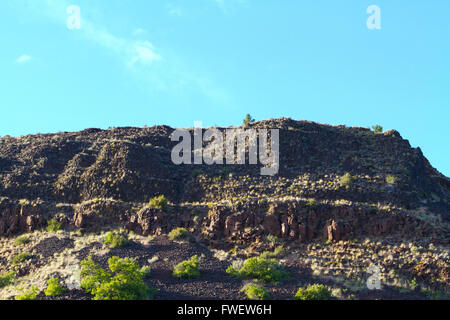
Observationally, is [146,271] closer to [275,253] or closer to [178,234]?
[178,234]

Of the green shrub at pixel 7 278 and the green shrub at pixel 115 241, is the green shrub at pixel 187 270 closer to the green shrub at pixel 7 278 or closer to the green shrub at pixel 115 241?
the green shrub at pixel 115 241

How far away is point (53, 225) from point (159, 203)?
847 centimetres

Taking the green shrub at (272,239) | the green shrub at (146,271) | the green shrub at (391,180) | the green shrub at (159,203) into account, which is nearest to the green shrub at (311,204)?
the green shrub at (272,239)

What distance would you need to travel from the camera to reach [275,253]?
3769 centimetres

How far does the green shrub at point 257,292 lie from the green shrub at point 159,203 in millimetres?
12559

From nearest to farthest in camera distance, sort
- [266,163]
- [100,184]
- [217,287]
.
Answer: [217,287]
[100,184]
[266,163]

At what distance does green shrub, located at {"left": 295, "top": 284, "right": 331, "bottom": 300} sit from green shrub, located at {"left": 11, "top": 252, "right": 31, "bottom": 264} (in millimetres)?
19394

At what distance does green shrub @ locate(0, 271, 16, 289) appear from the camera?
3456cm

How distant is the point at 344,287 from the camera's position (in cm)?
3359

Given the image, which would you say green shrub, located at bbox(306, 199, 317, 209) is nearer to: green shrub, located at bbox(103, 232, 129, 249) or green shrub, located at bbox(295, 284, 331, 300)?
green shrub, located at bbox(295, 284, 331, 300)

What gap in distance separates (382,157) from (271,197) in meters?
13.8

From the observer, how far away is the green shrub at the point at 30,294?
3041 cm

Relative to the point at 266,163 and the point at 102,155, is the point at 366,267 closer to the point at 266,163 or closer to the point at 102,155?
the point at 266,163
